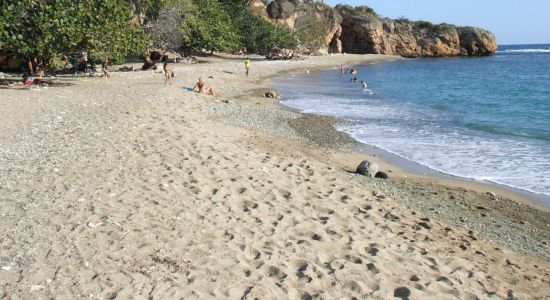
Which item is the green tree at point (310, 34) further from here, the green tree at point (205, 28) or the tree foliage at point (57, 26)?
the tree foliage at point (57, 26)

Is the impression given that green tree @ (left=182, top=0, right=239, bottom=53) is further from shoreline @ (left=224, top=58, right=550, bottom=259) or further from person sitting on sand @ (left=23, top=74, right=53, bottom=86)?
shoreline @ (left=224, top=58, right=550, bottom=259)

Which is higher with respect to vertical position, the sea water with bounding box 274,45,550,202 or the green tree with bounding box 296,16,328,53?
the green tree with bounding box 296,16,328,53

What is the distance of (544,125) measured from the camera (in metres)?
19.5

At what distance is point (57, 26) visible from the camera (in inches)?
727

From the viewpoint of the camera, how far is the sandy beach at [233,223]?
5.43 m

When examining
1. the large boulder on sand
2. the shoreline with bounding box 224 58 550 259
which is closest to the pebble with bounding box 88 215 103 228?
the shoreline with bounding box 224 58 550 259

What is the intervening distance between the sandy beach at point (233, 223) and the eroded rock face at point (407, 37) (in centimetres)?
7588

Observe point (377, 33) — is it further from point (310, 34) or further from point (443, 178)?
point (443, 178)

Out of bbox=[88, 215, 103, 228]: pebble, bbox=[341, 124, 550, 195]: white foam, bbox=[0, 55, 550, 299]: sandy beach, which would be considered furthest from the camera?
bbox=[341, 124, 550, 195]: white foam

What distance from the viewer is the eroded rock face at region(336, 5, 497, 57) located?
278 ft

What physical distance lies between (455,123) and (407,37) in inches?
2935

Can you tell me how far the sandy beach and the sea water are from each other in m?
1.74

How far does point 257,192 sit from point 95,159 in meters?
3.61

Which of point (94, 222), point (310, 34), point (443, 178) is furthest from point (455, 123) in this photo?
point (310, 34)
